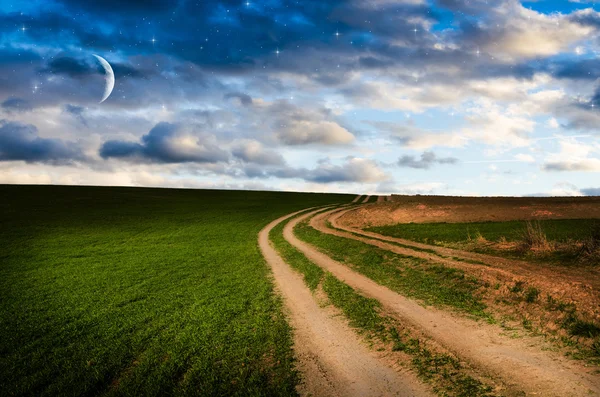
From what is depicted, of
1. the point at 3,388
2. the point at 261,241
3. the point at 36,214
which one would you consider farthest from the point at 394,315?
the point at 36,214

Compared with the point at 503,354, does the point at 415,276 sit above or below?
above

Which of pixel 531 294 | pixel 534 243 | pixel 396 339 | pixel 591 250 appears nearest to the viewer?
pixel 396 339

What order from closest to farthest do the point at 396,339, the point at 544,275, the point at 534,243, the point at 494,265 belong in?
the point at 396,339
the point at 544,275
the point at 494,265
the point at 534,243

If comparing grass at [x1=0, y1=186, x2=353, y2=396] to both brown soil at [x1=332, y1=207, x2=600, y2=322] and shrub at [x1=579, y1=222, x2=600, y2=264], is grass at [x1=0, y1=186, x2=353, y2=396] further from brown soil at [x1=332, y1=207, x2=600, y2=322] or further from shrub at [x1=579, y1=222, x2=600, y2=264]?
shrub at [x1=579, y1=222, x2=600, y2=264]

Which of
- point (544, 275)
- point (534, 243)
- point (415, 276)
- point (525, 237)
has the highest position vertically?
point (525, 237)

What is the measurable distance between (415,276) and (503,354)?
365 inches

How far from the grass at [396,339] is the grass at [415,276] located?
2.64 metres

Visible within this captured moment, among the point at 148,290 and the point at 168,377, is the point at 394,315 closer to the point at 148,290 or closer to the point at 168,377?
the point at 168,377

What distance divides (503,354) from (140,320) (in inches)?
520

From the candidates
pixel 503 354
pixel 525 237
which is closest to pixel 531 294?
pixel 503 354

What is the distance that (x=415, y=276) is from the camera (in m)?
19.8

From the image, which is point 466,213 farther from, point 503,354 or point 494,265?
point 503,354

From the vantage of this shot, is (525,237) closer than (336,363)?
No

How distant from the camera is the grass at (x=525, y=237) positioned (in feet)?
71.5
